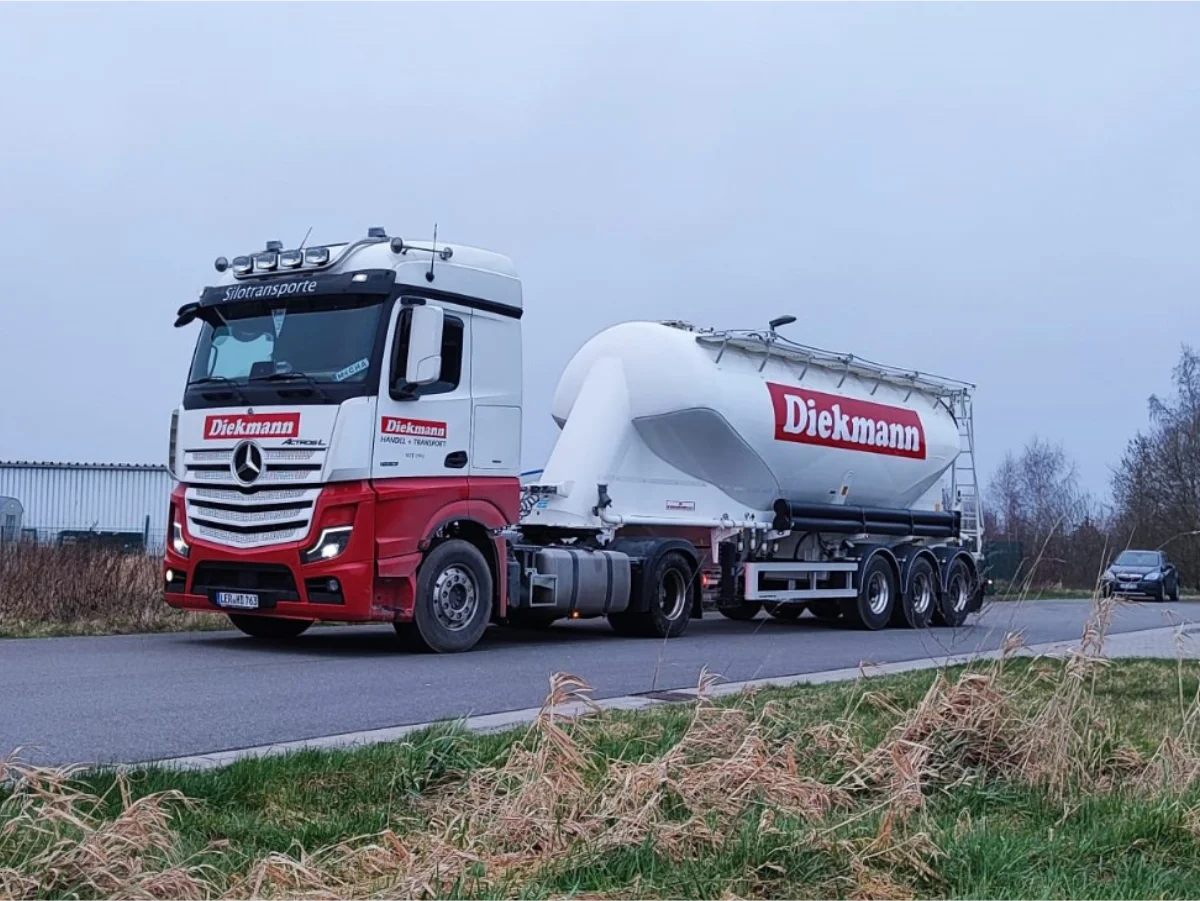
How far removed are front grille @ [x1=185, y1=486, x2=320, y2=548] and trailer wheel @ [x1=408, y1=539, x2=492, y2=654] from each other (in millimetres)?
1206

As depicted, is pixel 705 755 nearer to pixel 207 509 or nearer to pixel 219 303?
pixel 207 509

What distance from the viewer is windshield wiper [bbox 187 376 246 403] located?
12.2 meters

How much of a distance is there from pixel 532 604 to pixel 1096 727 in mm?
8117

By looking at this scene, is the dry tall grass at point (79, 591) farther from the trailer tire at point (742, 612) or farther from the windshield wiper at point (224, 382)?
the trailer tire at point (742, 612)

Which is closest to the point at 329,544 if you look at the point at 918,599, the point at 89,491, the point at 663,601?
the point at 663,601

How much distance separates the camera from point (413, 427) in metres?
12.2

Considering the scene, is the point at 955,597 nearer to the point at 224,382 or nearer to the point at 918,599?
the point at 918,599

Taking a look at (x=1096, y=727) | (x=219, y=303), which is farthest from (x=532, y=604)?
(x=1096, y=727)

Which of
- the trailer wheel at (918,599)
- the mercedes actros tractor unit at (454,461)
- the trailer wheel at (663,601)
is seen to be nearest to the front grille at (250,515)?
the mercedes actros tractor unit at (454,461)

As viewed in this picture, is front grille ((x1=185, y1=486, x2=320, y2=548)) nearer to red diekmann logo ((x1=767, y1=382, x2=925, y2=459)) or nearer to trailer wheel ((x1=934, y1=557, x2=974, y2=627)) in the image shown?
red diekmann logo ((x1=767, y1=382, x2=925, y2=459))

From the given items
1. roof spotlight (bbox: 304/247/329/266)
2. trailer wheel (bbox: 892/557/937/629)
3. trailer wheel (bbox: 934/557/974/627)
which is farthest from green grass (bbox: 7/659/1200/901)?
trailer wheel (bbox: 934/557/974/627)

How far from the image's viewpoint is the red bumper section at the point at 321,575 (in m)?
11.6

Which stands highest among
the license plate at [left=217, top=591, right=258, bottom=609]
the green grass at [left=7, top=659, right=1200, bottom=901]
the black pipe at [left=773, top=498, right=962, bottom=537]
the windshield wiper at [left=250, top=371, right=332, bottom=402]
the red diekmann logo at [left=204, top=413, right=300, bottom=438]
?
the windshield wiper at [left=250, top=371, right=332, bottom=402]

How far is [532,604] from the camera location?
45.9ft
